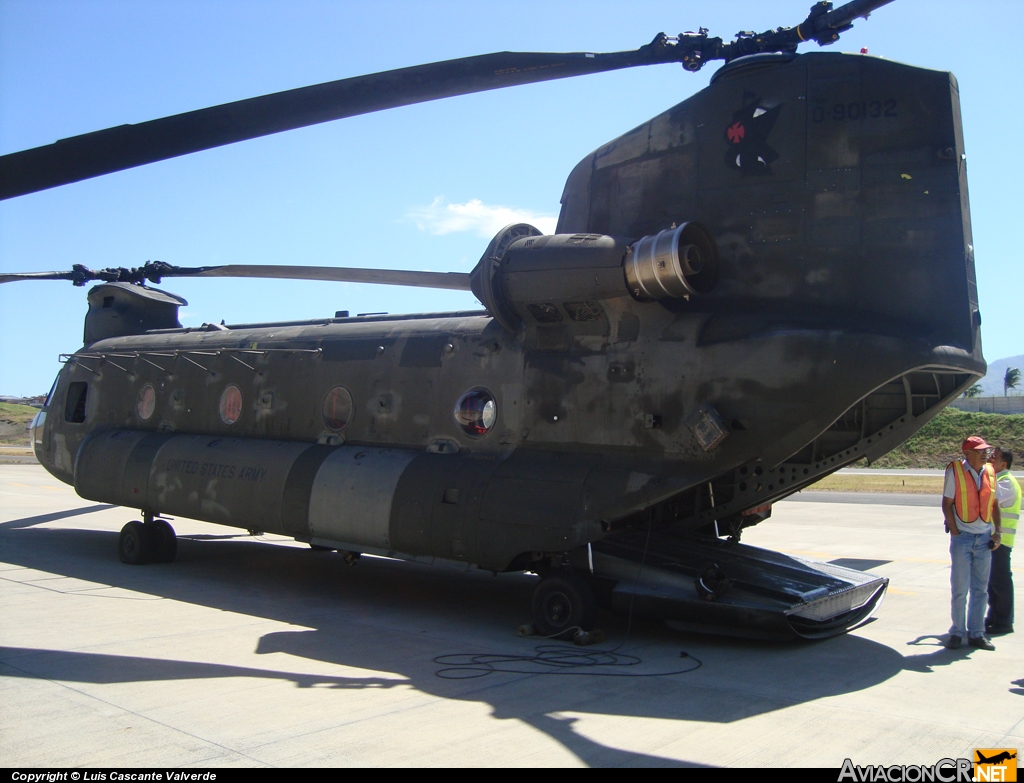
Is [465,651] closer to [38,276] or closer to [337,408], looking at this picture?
[337,408]

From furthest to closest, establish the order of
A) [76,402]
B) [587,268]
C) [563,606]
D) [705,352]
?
[76,402] < [587,268] < [563,606] < [705,352]

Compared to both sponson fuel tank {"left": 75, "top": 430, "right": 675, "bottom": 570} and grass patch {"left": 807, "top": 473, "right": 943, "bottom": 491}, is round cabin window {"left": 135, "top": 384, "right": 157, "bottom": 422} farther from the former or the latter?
grass patch {"left": 807, "top": 473, "right": 943, "bottom": 491}

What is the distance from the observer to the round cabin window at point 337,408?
1046 centimetres

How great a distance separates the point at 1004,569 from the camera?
838 centimetres

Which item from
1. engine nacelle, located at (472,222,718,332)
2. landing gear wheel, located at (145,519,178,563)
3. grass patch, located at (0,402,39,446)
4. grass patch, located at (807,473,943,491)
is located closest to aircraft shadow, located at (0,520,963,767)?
landing gear wheel, located at (145,519,178,563)

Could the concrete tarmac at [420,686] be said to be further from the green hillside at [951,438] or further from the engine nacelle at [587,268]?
the green hillside at [951,438]

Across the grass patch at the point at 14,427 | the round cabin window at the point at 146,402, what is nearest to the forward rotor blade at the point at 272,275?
the round cabin window at the point at 146,402

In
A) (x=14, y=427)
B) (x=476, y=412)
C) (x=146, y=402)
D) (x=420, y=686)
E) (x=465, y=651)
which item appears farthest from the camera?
(x=14, y=427)

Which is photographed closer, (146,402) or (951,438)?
(146,402)

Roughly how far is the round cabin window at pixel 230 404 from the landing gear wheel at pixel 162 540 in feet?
6.50

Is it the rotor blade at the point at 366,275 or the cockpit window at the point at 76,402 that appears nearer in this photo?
the rotor blade at the point at 366,275

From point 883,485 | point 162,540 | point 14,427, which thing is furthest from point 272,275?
point 14,427

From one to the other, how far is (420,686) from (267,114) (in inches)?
176

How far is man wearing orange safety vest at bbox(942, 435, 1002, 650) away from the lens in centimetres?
772
